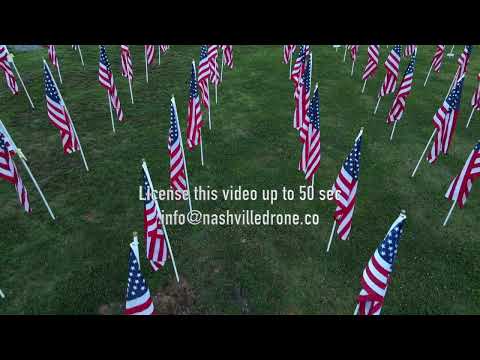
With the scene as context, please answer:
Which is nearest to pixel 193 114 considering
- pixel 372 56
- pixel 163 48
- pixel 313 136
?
pixel 313 136

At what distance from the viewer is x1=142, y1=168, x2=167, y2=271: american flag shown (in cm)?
864

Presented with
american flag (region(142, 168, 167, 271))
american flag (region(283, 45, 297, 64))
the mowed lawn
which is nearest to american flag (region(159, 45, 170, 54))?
the mowed lawn

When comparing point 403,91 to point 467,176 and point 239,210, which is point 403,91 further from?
point 239,210

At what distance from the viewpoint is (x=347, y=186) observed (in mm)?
9805

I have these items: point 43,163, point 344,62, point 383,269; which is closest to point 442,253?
point 383,269

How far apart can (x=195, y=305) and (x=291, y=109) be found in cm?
1422

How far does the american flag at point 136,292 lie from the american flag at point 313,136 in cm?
786

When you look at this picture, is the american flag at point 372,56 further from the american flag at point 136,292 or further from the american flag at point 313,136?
the american flag at point 136,292

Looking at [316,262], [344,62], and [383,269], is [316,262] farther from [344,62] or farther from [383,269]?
[344,62]

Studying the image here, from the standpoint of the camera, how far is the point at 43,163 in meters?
15.9

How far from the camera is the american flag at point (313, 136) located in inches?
468

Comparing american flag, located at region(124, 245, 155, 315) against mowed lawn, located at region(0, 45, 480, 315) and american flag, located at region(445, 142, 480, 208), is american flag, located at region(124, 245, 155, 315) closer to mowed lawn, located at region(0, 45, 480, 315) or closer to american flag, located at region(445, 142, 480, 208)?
mowed lawn, located at region(0, 45, 480, 315)

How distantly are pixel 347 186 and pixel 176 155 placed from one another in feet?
18.6

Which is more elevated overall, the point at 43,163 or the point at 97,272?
the point at 43,163
